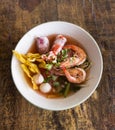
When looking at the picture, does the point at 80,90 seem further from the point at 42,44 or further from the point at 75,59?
the point at 42,44

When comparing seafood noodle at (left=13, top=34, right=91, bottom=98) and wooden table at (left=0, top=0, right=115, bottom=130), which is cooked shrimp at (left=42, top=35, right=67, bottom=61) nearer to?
seafood noodle at (left=13, top=34, right=91, bottom=98)

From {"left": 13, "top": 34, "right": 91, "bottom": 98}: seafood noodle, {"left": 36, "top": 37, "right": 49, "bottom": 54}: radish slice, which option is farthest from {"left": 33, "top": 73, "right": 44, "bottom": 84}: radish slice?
{"left": 36, "top": 37, "right": 49, "bottom": 54}: radish slice

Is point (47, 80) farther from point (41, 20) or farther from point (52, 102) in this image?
point (41, 20)

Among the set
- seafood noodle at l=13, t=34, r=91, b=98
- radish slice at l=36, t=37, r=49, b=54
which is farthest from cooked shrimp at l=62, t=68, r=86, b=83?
radish slice at l=36, t=37, r=49, b=54

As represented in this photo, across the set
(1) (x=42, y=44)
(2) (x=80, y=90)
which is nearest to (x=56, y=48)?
(1) (x=42, y=44)

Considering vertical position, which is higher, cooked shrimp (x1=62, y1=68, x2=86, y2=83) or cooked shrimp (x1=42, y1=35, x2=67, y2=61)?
cooked shrimp (x1=42, y1=35, x2=67, y2=61)

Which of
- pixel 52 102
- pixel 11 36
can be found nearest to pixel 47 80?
pixel 52 102

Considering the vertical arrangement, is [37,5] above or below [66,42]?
above

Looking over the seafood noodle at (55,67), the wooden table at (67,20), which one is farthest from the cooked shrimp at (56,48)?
the wooden table at (67,20)

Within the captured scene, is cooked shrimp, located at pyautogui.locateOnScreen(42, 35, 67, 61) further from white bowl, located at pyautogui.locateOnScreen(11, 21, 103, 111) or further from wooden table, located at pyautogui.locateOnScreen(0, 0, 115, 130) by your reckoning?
wooden table, located at pyautogui.locateOnScreen(0, 0, 115, 130)

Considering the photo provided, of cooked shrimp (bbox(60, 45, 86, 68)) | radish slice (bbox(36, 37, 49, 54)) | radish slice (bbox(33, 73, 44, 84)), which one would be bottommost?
radish slice (bbox(33, 73, 44, 84))
